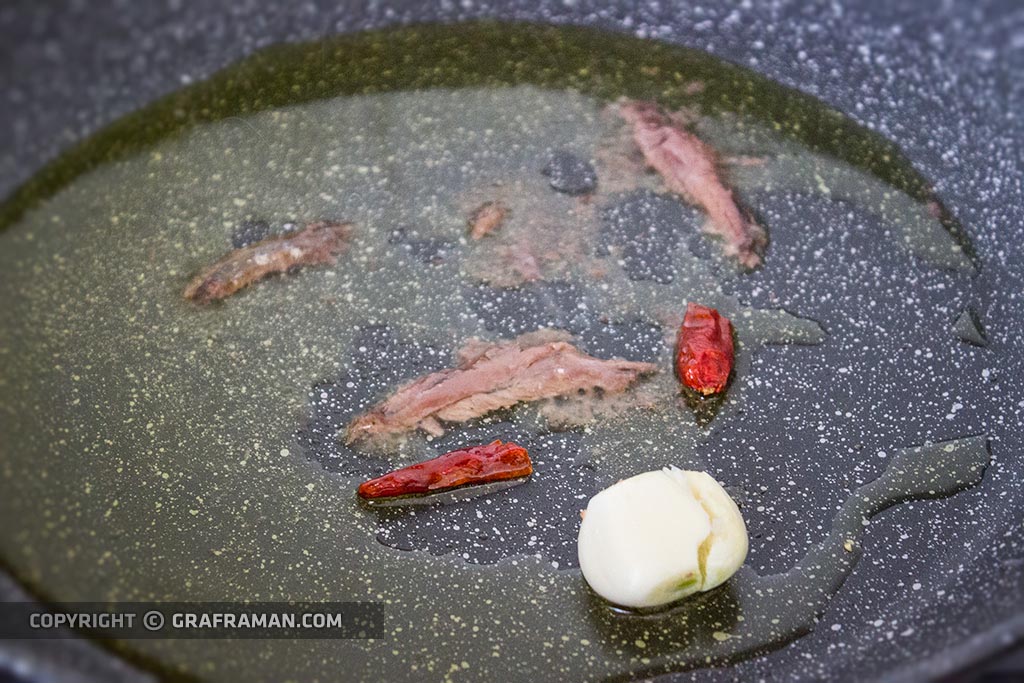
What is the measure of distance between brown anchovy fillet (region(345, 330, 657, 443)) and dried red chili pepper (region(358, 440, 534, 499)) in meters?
0.07

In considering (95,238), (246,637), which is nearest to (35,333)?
(95,238)

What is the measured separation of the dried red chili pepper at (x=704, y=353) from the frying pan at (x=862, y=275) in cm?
6

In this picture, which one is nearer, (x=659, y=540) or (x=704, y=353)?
(x=659, y=540)

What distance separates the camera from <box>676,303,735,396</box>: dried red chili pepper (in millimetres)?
1338

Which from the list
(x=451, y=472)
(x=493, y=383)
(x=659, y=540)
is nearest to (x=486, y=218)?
(x=493, y=383)

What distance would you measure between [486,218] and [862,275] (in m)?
0.54

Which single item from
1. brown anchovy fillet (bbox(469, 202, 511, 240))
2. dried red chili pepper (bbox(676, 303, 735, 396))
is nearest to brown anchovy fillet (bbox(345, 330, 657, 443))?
dried red chili pepper (bbox(676, 303, 735, 396))

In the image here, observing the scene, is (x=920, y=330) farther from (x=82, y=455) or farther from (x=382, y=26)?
(x=82, y=455)

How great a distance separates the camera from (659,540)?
1.10 metres

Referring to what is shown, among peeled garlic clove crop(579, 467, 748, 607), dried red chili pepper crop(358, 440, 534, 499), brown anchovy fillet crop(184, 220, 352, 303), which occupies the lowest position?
peeled garlic clove crop(579, 467, 748, 607)

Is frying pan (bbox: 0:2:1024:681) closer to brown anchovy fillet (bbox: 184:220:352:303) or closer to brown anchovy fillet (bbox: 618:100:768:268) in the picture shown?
brown anchovy fillet (bbox: 618:100:768:268)

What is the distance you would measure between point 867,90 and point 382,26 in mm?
792

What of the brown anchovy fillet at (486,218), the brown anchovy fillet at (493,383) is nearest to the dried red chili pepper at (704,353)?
the brown anchovy fillet at (493,383)

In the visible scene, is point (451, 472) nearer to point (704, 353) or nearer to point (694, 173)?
point (704, 353)
